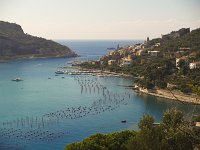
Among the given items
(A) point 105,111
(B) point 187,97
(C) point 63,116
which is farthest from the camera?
(B) point 187,97

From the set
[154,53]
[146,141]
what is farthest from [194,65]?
[146,141]

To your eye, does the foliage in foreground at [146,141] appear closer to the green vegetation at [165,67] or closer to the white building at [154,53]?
the green vegetation at [165,67]

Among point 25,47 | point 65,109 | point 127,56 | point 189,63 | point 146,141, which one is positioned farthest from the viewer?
point 25,47

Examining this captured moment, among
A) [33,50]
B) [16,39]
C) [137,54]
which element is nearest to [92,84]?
[137,54]

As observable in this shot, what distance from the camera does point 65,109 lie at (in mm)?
21672

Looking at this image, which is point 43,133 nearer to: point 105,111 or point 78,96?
point 105,111

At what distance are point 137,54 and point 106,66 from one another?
15.4ft

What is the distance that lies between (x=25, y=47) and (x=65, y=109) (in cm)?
4412

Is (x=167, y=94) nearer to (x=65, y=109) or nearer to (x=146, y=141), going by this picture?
(x=65, y=109)

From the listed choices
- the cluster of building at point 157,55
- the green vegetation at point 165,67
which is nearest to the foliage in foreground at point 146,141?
the green vegetation at point 165,67

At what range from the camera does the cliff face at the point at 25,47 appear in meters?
60.7

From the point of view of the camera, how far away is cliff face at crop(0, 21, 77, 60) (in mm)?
60672

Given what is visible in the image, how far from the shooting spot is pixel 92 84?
31703mm

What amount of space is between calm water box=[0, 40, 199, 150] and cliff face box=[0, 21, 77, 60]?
25.8 meters
